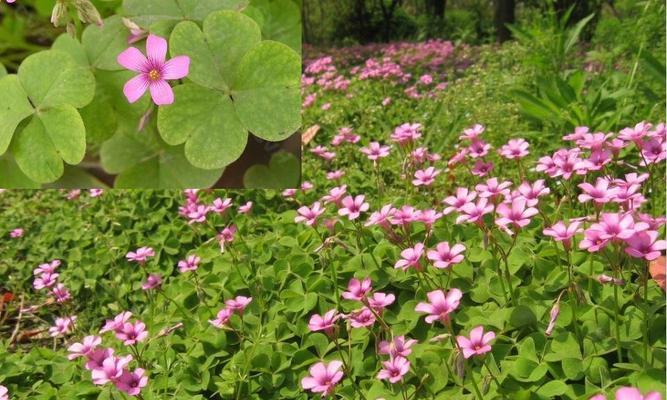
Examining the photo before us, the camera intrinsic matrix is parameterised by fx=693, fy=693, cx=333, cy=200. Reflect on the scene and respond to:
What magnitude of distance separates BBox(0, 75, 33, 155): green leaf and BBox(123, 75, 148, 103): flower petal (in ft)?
2.06

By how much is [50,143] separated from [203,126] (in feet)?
1.91

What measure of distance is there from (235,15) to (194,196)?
0.64 m

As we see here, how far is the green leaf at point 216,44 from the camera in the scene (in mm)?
2223

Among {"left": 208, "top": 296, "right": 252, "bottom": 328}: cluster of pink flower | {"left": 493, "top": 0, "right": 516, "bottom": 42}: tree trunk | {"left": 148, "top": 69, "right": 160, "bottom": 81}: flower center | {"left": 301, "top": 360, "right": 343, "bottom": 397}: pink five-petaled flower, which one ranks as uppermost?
{"left": 148, "top": 69, "right": 160, "bottom": 81}: flower center

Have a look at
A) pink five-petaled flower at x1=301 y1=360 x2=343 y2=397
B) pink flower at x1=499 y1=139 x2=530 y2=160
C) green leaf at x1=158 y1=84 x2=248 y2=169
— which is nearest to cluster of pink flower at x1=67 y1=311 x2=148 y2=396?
pink five-petaled flower at x1=301 y1=360 x2=343 y2=397

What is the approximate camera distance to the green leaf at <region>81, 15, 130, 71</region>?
7.68 ft

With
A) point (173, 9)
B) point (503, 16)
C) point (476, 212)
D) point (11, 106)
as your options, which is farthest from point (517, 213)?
point (503, 16)

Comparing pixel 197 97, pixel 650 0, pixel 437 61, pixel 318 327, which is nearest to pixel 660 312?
pixel 318 327

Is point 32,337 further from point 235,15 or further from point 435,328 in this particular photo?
point 435,328

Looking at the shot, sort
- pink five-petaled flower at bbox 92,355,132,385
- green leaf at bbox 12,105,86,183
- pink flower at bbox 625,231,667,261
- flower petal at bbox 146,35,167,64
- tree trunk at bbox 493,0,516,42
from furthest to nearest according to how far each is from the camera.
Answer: tree trunk at bbox 493,0,516,42, green leaf at bbox 12,105,86,183, flower petal at bbox 146,35,167,64, pink five-petaled flower at bbox 92,355,132,385, pink flower at bbox 625,231,667,261

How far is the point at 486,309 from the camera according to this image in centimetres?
157

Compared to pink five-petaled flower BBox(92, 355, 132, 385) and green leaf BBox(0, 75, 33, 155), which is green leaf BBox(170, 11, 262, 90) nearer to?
green leaf BBox(0, 75, 33, 155)

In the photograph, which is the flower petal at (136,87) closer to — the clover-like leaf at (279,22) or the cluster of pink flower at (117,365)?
the clover-like leaf at (279,22)

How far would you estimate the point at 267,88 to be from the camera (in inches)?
90.2
